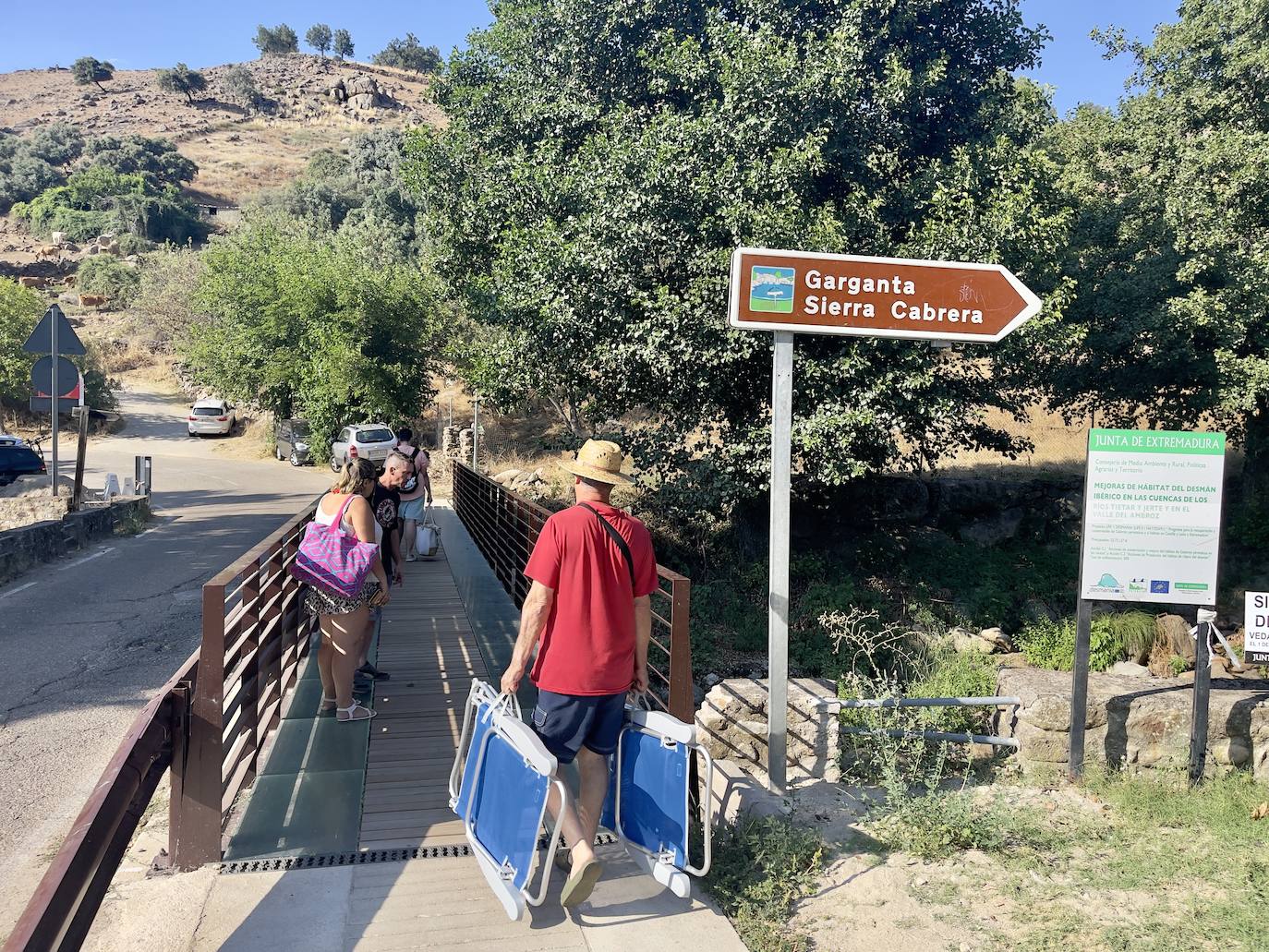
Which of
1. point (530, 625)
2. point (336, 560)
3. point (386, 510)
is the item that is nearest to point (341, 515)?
point (336, 560)

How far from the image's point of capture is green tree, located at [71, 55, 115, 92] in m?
124

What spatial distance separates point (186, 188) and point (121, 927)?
9704 cm

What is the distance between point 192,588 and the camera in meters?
11.6

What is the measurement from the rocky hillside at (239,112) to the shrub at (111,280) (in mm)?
29431

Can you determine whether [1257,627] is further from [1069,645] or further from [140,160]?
[140,160]

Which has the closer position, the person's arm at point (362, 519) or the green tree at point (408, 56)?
the person's arm at point (362, 519)

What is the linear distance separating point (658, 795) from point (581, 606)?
83 centimetres

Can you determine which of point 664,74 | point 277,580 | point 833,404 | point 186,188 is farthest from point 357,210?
point 277,580

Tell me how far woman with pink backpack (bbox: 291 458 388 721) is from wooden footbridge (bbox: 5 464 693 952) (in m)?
0.24

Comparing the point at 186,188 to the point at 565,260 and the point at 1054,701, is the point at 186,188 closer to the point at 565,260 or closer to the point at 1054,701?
the point at 565,260

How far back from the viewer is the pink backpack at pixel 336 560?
17.3ft

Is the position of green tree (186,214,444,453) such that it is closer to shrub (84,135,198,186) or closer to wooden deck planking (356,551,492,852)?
wooden deck planking (356,551,492,852)

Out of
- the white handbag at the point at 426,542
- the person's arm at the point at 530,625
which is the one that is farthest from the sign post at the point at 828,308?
the white handbag at the point at 426,542

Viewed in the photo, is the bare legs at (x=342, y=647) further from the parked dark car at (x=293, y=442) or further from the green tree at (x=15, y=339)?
the green tree at (x=15, y=339)
